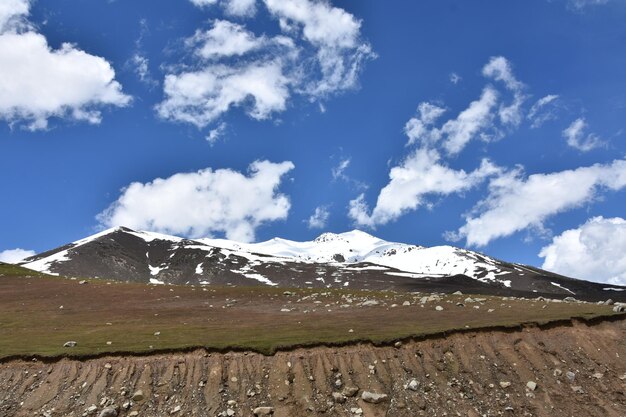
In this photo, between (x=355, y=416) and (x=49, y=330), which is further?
(x=49, y=330)

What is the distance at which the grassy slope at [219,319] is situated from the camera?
32125 mm

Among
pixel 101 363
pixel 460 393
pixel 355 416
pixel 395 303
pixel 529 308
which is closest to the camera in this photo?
pixel 355 416

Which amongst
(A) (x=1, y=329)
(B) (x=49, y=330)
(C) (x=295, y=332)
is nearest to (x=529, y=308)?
(C) (x=295, y=332)

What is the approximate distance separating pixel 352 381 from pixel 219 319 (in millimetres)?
20316

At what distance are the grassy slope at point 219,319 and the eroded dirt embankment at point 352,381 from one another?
1.61 m

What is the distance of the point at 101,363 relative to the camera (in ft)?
95.7

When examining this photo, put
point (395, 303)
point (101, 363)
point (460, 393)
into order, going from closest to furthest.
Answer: point (460, 393), point (101, 363), point (395, 303)

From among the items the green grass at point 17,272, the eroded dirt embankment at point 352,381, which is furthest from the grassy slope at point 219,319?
the green grass at point 17,272

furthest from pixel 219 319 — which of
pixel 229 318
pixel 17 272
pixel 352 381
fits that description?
pixel 17 272

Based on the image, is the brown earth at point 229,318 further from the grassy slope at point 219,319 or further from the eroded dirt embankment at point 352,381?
the eroded dirt embankment at point 352,381

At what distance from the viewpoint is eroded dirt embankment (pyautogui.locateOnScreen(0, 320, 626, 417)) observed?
84.0 feet

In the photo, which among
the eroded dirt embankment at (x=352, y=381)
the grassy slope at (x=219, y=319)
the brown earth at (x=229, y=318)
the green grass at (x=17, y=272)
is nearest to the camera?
the eroded dirt embankment at (x=352, y=381)

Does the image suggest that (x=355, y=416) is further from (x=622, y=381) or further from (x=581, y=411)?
(x=622, y=381)

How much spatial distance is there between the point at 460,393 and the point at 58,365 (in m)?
22.7
